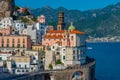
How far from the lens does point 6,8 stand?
12769cm

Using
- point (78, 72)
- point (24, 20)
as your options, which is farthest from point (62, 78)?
point (24, 20)

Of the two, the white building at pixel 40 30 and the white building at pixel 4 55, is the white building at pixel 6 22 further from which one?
the white building at pixel 4 55

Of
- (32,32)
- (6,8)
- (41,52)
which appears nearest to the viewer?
(41,52)

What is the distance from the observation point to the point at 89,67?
92625 millimetres

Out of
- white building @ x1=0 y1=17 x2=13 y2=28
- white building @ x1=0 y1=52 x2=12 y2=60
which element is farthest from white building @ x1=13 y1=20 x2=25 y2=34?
white building @ x1=0 y1=52 x2=12 y2=60

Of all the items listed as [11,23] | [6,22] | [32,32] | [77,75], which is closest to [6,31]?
[32,32]

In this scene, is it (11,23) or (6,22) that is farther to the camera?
(6,22)

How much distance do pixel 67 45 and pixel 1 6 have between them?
131ft

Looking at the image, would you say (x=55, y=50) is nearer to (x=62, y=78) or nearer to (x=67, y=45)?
(x=67, y=45)

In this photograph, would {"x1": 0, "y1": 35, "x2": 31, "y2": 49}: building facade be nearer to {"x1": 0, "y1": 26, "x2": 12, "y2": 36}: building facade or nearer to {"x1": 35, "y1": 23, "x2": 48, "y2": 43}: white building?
{"x1": 0, "y1": 26, "x2": 12, "y2": 36}: building facade

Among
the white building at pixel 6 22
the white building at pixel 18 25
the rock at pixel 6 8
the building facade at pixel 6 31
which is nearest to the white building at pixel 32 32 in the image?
the building facade at pixel 6 31

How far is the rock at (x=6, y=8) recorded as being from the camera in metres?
127

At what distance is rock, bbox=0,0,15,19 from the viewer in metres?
127

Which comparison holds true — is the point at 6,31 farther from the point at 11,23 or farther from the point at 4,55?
the point at 4,55
